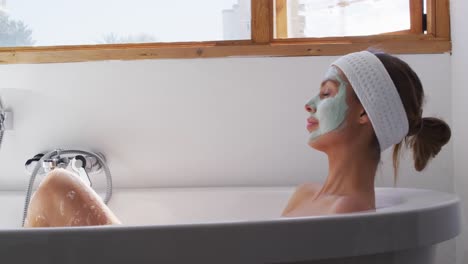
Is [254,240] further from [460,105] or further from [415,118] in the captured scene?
[460,105]

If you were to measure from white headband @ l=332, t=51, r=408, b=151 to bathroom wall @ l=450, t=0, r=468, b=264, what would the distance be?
0.73 metres

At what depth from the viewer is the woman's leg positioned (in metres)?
1.17

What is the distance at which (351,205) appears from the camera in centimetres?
108

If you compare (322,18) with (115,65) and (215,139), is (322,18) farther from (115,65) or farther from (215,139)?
(115,65)

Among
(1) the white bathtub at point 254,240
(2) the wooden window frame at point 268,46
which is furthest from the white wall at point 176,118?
(1) the white bathtub at point 254,240

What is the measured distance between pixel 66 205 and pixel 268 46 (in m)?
1.01

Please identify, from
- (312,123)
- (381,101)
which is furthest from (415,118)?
(312,123)

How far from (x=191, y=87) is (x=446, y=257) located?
1066 millimetres

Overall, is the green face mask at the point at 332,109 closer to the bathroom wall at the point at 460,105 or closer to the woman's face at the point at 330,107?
the woman's face at the point at 330,107

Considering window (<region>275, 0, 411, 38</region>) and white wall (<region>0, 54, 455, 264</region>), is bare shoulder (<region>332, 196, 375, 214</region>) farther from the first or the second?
window (<region>275, 0, 411, 38</region>)

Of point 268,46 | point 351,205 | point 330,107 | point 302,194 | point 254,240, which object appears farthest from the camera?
point 268,46

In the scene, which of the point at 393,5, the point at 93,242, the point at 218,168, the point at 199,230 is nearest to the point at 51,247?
the point at 93,242

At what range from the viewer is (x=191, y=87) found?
6.30ft

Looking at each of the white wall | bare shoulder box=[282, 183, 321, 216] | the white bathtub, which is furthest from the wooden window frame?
the white bathtub
